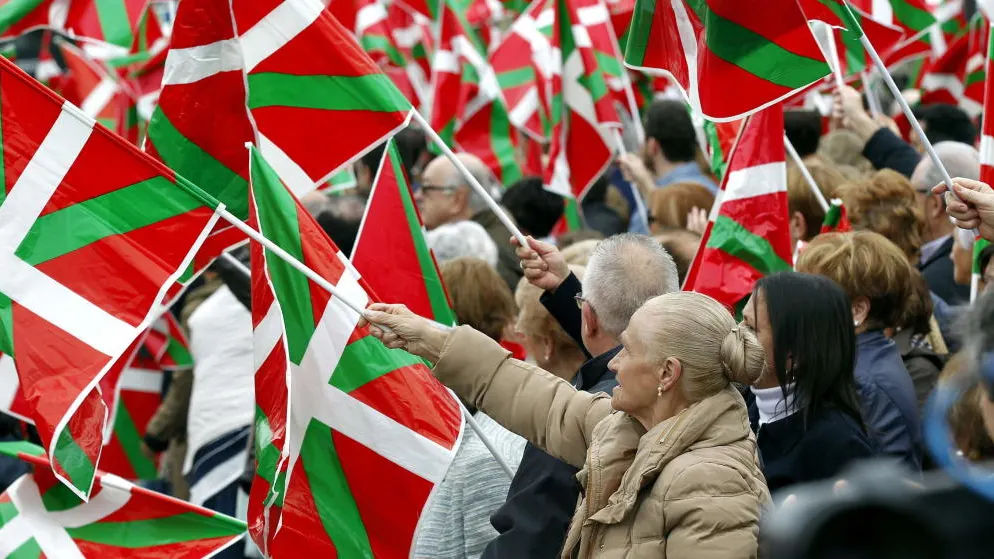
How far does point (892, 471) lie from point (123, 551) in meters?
4.02

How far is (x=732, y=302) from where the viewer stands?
16.7 ft

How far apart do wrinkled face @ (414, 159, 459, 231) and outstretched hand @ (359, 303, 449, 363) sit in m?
3.53

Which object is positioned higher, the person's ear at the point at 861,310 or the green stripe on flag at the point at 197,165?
the green stripe on flag at the point at 197,165

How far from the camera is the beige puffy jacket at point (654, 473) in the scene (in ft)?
9.61

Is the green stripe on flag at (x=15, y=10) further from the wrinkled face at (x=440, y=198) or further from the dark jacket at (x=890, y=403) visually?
the dark jacket at (x=890, y=403)

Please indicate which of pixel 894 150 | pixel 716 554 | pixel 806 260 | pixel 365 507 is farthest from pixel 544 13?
pixel 716 554

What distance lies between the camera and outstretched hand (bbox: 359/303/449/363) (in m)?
3.57

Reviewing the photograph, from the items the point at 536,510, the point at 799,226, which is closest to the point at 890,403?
the point at 536,510

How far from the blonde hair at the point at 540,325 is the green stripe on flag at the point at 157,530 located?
1.35 meters

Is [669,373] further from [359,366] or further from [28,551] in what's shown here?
[28,551]

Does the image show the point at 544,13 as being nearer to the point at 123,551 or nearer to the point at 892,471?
the point at 123,551

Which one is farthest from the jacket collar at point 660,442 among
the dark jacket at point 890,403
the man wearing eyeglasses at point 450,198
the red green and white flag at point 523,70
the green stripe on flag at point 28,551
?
the red green and white flag at point 523,70

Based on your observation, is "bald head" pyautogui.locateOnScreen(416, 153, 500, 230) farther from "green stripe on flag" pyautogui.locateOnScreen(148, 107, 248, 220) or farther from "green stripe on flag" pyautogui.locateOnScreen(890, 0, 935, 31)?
"green stripe on flag" pyautogui.locateOnScreen(148, 107, 248, 220)

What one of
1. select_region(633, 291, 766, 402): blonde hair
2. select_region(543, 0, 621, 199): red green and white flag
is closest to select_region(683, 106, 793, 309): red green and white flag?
select_region(633, 291, 766, 402): blonde hair
